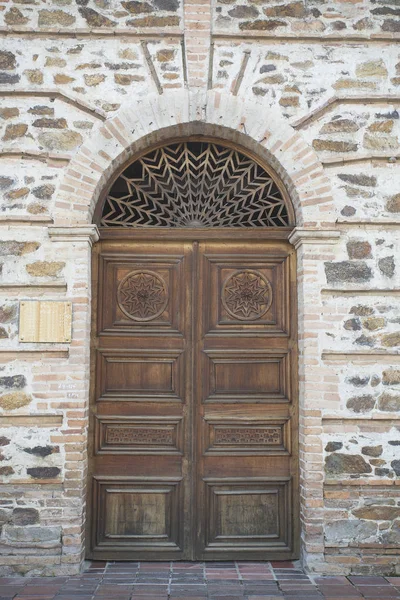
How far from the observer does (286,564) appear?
15.6 ft

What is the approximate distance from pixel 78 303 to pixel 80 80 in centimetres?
191

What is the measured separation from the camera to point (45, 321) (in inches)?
185

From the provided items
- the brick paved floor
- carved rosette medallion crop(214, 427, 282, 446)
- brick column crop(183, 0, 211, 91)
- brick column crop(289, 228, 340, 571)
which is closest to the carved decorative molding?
brick column crop(289, 228, 340, 571)

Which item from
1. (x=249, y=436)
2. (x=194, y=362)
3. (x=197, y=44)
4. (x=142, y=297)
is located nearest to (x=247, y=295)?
(x=194, y=362)

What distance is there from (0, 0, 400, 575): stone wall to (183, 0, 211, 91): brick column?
0.01 metres

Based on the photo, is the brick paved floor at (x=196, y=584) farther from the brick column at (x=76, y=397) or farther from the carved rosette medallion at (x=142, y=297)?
the carved rosette medallion at (x=142, y=297)

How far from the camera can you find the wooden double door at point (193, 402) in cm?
484

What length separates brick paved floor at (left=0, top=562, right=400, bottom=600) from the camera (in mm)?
4105

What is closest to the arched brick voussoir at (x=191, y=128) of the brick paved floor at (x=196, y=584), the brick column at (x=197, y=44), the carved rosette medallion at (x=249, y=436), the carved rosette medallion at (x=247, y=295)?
the brick column at (x=197, y=44)

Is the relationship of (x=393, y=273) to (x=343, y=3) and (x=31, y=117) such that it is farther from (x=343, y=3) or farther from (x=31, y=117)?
(x=31, y=117)

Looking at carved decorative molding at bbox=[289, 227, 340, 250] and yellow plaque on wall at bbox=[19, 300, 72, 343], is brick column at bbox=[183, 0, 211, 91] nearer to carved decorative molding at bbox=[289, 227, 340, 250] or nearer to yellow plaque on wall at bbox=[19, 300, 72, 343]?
carved decorative molding at bbox=[289, 227, 340, 250]

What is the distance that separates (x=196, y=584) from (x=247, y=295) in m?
2.32

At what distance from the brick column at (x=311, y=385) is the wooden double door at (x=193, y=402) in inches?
7.5

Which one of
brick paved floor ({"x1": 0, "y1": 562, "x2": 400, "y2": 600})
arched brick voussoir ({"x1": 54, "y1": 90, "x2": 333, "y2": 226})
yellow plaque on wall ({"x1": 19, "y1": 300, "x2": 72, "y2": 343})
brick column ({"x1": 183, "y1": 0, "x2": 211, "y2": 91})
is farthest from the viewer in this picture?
brick column ({"x1": 183, "y1": 0, "x2": 211, "y2": 91})
